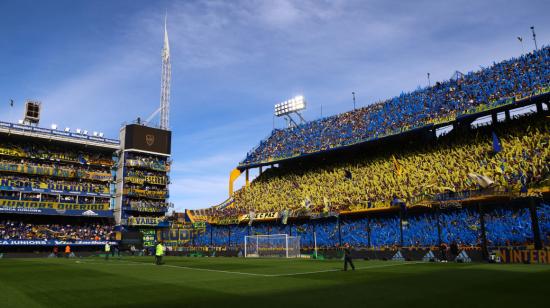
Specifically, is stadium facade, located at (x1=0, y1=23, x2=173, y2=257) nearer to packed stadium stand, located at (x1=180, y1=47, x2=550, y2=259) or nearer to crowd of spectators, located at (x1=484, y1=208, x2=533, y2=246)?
packed stadium stand, located at (x1=180, y1=47, x2=550, y2=259)

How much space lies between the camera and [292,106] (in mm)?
81500

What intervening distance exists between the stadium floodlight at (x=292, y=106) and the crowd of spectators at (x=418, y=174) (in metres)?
15.6

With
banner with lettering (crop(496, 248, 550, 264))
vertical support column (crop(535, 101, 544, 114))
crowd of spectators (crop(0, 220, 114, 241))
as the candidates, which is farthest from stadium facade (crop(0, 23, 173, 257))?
vertical support column (crop(535, 101, 544, 114))

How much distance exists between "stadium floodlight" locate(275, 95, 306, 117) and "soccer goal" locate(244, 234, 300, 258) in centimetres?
3390

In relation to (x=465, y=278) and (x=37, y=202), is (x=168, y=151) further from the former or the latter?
(x=465, y=278)

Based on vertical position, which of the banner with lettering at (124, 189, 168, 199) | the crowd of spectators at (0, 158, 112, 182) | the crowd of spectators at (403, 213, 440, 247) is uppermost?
the crowd of spectators at (0, 158, 112, 182)

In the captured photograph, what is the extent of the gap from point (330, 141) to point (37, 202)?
47.9 m

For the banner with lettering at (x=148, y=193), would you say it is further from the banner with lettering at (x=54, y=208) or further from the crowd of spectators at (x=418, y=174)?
the crowd of spectators at (x=418, y=174)

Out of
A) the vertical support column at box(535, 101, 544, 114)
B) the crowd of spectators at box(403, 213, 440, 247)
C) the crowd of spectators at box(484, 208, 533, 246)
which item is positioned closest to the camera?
the crowd of spectators at box(484, 208, 533, 246)

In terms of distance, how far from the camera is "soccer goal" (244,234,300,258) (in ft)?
164

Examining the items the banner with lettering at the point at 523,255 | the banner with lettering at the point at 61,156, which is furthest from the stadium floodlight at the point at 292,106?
the banner with lettering at the point at 523,255

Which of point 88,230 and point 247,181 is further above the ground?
point 247,181

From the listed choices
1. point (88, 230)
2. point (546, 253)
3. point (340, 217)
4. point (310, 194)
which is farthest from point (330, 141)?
point (88, 230)

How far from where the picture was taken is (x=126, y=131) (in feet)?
272
